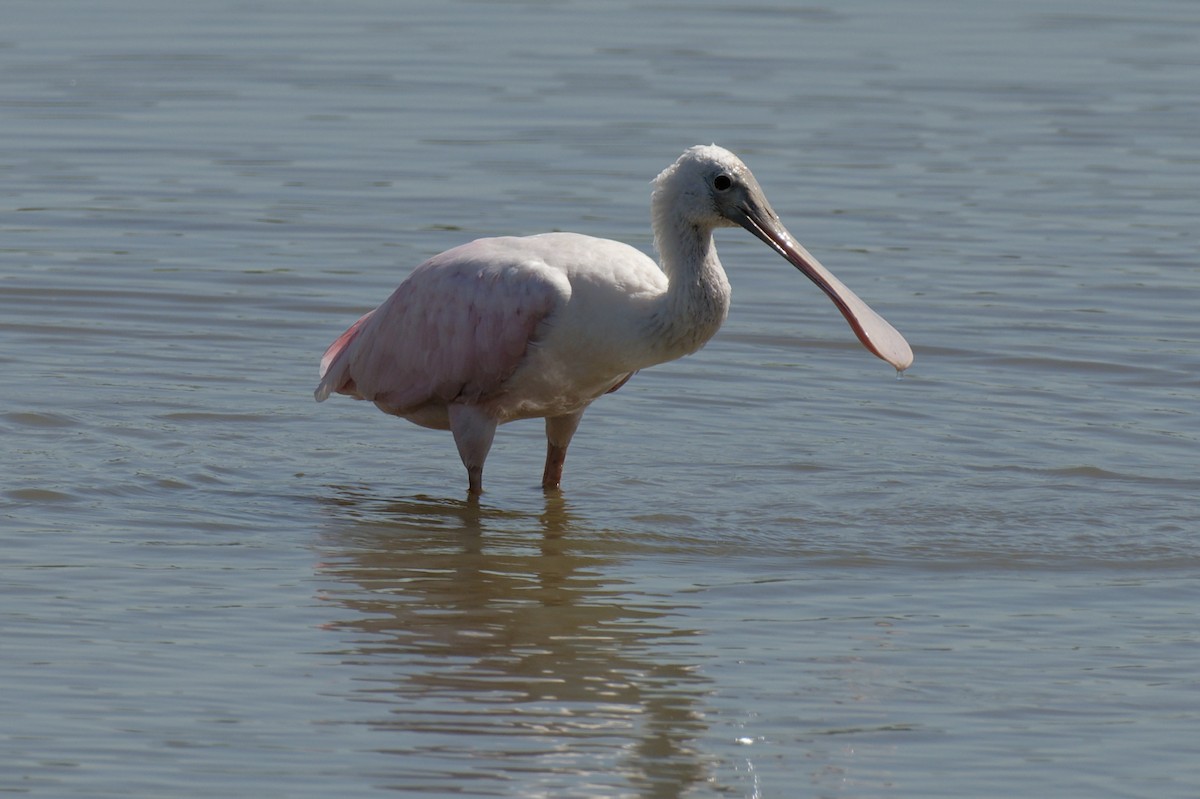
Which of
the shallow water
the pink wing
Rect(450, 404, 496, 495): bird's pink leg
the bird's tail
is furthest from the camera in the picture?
the bird's tail

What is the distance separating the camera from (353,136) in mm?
17062

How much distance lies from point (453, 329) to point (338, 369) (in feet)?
3.03

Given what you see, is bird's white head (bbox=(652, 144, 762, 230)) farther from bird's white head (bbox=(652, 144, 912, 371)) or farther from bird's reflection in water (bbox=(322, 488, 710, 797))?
bird's reflection in water (bbox=(322, 488, 710, 797))

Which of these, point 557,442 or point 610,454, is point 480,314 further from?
point 610,454

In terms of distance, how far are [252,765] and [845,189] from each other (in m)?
10.2

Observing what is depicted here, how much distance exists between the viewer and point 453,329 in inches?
357

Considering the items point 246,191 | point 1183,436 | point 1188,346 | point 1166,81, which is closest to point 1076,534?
point 1183,436

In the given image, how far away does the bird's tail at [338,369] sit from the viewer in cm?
981

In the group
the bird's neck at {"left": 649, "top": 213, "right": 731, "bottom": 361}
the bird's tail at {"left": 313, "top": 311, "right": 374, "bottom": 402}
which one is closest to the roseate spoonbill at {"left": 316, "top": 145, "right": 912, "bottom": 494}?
the bird's neck at {"left": 649, "top": 213, "right": 731, "bottom": 361}

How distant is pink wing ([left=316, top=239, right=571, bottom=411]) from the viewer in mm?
8727

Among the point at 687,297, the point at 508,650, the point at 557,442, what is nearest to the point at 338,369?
the point at 557,442

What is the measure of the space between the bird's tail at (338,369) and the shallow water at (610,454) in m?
0.34

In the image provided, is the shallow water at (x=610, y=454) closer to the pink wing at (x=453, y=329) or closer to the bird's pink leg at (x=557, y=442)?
the bird's pink leg at (x=557, y=442)

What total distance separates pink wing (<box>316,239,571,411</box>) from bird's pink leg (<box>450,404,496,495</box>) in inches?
3.1
